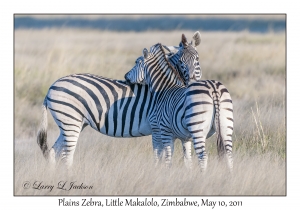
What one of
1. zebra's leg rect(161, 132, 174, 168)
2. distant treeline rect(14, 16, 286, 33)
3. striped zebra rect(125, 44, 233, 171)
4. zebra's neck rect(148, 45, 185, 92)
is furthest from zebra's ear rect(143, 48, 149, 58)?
distant treeline rect(14, 16, 286, 33)

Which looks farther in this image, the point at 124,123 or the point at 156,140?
the point at 124,123

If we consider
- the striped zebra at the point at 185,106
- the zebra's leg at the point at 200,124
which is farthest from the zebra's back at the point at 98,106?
the zebra's leg at the point at 200,124

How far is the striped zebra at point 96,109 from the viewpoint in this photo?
941 cm

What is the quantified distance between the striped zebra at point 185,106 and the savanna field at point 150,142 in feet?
1.40

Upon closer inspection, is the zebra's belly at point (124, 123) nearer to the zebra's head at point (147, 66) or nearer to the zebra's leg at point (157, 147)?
the zebra's leg at point (157, 147)

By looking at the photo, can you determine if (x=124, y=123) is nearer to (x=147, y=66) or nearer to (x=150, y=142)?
(x=147, y=66)

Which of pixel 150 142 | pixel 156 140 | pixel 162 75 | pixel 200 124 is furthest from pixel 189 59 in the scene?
pixel 150 142

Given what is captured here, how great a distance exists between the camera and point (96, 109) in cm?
950

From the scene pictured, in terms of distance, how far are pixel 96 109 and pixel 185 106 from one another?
69.1 inches

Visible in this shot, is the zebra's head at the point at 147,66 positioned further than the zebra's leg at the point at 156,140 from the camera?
Yes

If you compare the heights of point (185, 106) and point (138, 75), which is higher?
point (138, 75)

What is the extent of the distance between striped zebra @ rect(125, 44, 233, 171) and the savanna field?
0.43 metres

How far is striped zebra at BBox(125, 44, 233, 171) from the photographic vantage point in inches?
325

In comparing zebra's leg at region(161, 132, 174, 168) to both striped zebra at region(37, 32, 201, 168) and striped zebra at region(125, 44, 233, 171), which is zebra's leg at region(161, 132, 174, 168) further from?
striped zebra at region(37, 32, 201, 168)
